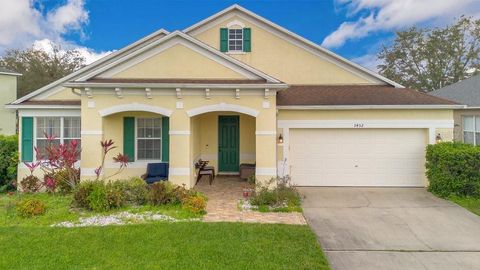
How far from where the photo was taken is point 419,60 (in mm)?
34438

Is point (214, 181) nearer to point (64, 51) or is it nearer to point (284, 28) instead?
point (284, 28)

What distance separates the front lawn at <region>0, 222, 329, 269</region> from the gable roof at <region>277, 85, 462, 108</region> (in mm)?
5978

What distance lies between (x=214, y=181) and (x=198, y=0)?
1052cm

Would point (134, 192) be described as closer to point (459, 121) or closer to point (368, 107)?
point (368, 107)

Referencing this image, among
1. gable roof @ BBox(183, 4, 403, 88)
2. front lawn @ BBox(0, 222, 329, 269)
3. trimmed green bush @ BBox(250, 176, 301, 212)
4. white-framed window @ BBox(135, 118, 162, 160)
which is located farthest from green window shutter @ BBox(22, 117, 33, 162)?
trimmed green bush @ BBox(250, 176, 301, 212)

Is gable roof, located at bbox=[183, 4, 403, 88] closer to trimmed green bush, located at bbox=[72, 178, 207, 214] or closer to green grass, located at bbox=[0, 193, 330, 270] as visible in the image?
trimmed green bush, located at bbox=[72, 178, 207, 214]

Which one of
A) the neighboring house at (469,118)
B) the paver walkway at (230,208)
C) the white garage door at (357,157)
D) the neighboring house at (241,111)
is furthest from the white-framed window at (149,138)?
the neighboring house at (469,118)

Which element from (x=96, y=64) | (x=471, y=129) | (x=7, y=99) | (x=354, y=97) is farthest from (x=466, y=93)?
(x=7, y=99)

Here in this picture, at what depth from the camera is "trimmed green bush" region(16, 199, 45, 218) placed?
7.42 meters

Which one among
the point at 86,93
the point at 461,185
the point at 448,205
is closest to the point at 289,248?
the point at 448,205

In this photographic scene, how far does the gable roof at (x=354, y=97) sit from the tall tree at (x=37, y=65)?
32580 mm

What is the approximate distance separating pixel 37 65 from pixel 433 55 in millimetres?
46280

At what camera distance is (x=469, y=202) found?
29.5 feet

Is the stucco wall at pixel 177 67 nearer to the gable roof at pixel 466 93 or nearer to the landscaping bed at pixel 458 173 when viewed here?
the landscaping bed at pixel 458 173
